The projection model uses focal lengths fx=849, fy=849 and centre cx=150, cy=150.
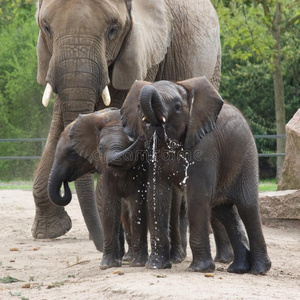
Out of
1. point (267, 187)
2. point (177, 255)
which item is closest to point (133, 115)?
point (177, 255)

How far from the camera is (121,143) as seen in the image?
650cm

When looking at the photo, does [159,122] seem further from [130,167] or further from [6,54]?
[6,54]

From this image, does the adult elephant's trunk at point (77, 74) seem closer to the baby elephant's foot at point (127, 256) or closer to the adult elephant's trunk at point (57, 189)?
the adult elephant's trunk at point (57, 189)

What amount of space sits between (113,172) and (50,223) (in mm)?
3213

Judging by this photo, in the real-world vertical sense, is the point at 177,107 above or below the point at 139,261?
above

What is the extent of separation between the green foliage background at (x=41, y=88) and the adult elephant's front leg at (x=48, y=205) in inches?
538

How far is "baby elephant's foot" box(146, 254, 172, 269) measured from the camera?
252 inches

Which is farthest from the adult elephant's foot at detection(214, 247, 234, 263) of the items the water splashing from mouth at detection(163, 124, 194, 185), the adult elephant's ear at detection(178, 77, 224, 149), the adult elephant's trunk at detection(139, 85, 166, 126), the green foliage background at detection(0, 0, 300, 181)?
the green foliage background at detection(0, 0, 300, 181)

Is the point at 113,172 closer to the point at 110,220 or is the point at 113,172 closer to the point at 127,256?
the point at 110,220

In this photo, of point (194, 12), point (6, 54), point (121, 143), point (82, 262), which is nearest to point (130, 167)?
point (121, 143)

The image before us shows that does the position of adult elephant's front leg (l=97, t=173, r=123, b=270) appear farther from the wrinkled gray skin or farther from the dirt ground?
the wrinkled gray skin

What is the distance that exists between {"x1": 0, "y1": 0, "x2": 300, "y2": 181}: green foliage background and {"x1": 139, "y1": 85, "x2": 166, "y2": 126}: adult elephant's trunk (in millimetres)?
16716

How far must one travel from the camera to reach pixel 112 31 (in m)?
8.32

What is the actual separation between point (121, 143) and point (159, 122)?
0.50 m
